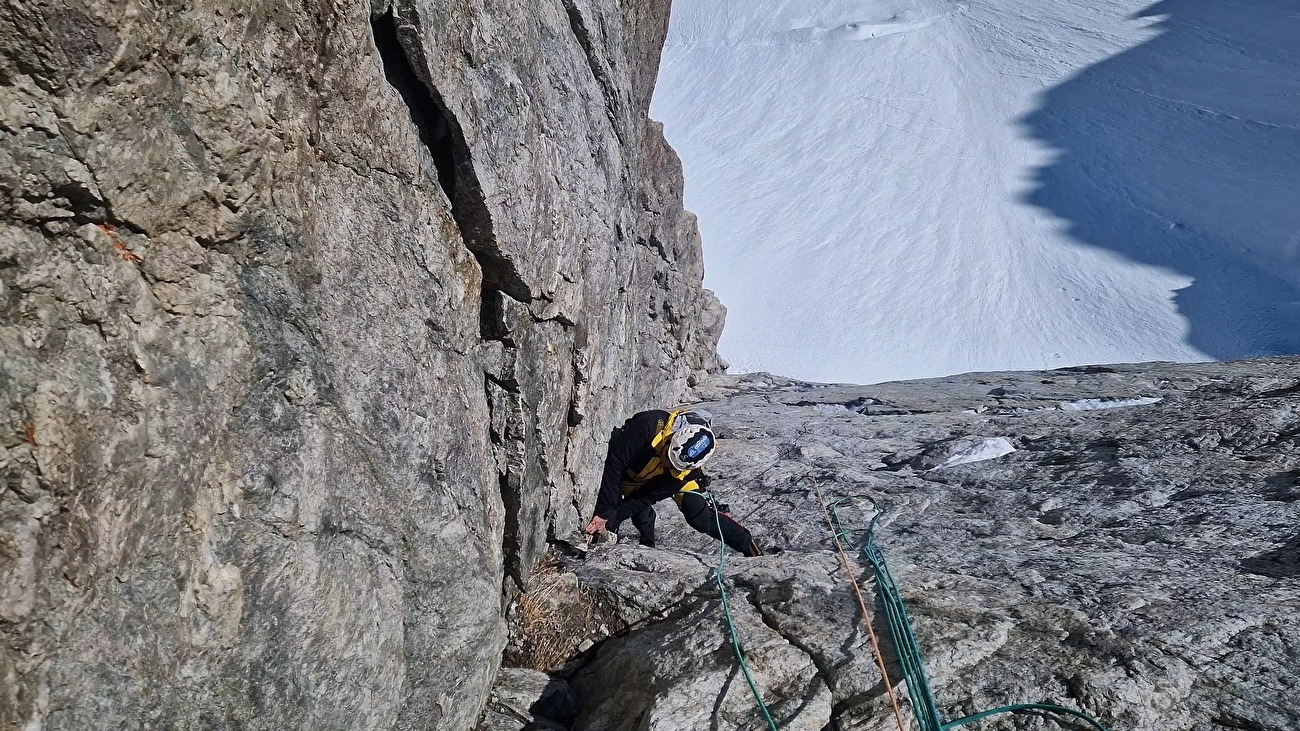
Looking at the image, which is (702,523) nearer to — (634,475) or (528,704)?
(634,475)

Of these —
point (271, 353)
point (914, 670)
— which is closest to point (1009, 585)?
point (914, 670)

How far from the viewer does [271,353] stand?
3.41 m

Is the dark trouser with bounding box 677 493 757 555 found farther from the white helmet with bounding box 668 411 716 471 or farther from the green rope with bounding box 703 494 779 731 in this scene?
the green rope with bounding box 703 494 779 731

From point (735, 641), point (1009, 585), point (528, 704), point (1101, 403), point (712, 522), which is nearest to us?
point (735, 641)

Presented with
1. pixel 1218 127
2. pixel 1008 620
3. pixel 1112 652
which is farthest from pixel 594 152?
pixel 1218 127

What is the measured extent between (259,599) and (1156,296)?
40.2 metres

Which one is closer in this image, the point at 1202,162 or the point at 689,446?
the point at 689,446

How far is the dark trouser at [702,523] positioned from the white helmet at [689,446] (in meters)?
0.30

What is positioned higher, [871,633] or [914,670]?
[871,633]

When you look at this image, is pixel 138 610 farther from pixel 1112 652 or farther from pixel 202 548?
pixel 1112 652

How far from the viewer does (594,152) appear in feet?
23.0

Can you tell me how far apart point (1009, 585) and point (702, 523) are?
2634 millimetres

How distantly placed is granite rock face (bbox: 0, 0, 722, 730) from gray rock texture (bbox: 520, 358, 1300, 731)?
1.19 meters

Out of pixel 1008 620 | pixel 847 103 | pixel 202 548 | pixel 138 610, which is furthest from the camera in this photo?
pixel 847 103
